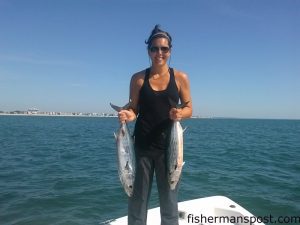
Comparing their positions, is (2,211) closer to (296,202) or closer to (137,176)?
(137,176)

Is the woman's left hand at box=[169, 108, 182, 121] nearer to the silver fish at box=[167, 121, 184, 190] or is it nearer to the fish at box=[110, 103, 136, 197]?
the silver fish at box=[167, 121, 184, 190]

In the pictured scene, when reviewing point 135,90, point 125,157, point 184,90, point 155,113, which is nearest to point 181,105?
point 184,90

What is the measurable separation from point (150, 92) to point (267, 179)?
12796 mm

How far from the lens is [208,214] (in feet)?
22.4

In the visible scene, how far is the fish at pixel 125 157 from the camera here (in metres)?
4.27

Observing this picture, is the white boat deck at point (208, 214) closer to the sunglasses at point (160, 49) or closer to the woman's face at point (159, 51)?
the woman's face at point (159, 51)

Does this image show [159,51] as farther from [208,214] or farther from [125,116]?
[208,214]

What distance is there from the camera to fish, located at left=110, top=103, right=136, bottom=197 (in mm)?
4270

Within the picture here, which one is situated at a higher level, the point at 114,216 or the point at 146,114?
the point at 146,114

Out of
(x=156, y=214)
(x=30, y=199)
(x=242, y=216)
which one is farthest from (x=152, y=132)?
(x=30, y=199)

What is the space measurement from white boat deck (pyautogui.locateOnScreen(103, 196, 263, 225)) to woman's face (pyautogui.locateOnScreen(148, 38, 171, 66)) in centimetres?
335

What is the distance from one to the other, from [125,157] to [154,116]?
715 millimetres

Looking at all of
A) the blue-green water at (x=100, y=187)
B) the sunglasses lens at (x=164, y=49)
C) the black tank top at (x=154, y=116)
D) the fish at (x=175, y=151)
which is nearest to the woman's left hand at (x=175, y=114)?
the fish at (x=175, y=151)

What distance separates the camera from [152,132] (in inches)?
179
